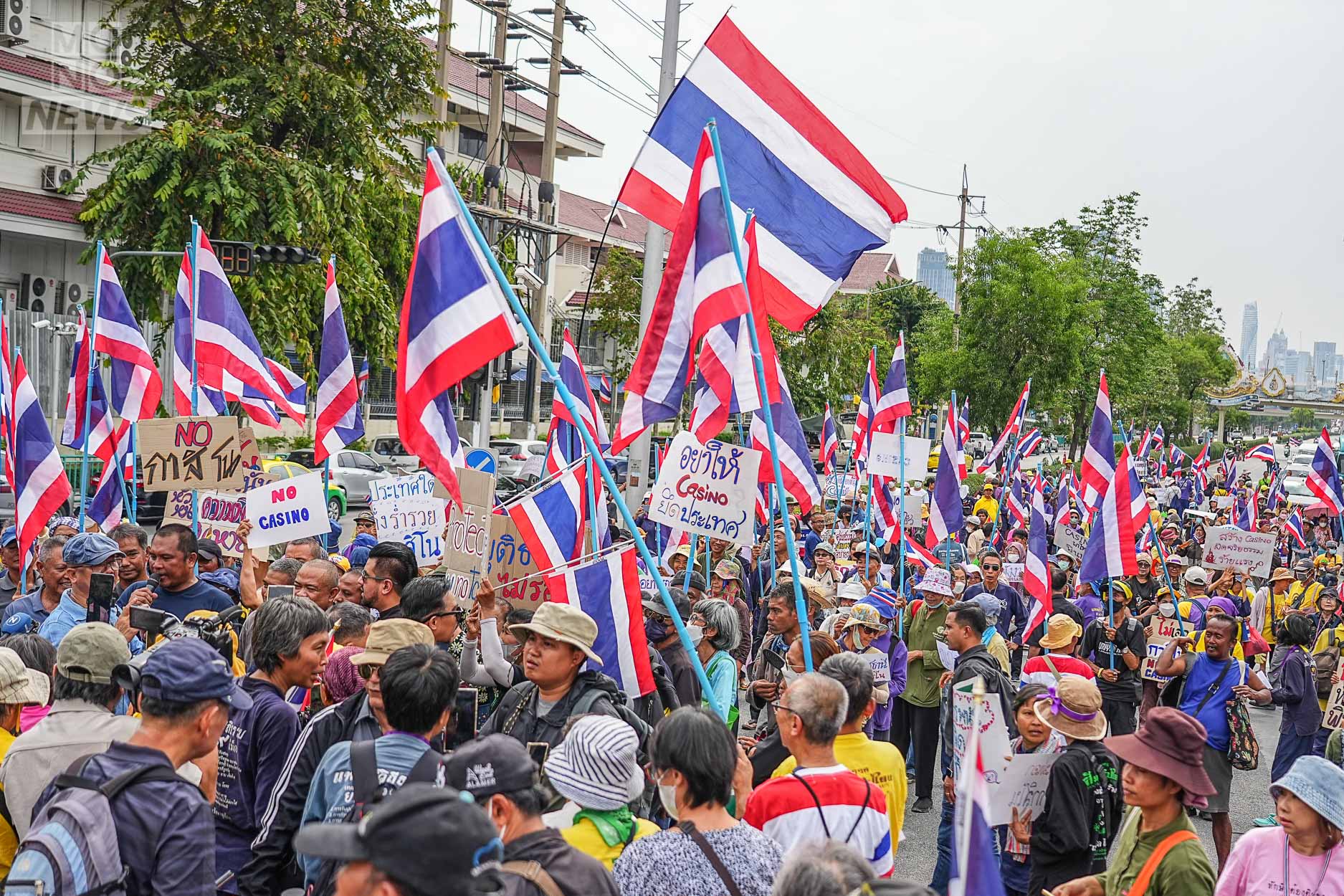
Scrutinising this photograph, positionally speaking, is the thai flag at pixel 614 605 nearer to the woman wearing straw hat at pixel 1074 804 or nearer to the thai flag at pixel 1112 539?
the woman wearing straw hat at pixel 1074 804

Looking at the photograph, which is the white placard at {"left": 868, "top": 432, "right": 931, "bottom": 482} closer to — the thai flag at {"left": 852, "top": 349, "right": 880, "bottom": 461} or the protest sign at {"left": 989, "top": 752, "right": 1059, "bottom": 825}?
the thai flag at {"left": 852, "top": 349, "right": 880, "bottom": 461}

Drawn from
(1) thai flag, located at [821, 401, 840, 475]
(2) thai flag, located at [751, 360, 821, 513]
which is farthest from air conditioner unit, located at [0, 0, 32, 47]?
(2) thai flag, located at [751, 360, 821, 513]

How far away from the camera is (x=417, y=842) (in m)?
2.52

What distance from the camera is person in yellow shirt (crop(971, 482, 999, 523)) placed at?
20.9m

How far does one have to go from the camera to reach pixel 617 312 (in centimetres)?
3447

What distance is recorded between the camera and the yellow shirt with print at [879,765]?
16.4 ft

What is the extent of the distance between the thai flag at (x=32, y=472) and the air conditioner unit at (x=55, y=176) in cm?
2126

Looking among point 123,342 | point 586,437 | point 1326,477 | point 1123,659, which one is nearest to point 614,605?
point 586,437

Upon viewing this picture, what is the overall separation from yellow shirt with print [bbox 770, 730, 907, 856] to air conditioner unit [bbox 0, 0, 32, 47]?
96.4 ft

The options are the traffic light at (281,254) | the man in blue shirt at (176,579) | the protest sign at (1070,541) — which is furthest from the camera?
the traffic light at (281,254)

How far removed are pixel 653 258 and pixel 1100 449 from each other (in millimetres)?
6968

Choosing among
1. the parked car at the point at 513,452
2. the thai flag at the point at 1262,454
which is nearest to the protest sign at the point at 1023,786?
the parked car at the point at 513,452

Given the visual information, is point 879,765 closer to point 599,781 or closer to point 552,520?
point 599,781

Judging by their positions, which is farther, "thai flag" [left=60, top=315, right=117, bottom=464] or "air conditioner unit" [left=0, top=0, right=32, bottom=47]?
"air conditioner unit" [left=0, top=0, right=32, bottom=47]
